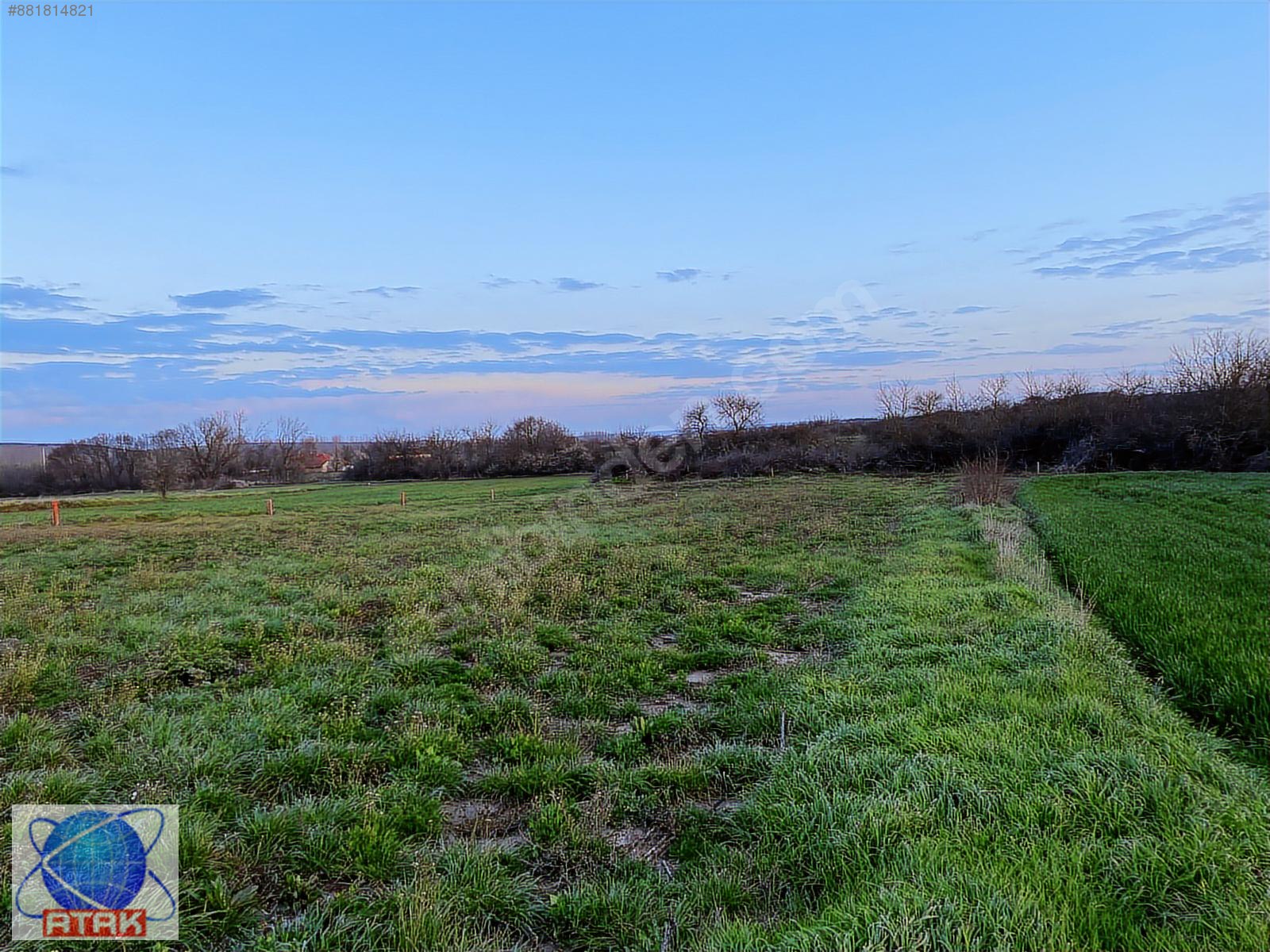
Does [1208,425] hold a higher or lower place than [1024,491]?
higher

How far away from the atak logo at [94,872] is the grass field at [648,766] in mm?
109

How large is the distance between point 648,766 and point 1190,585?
720 cm

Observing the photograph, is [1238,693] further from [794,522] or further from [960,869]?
[794,522]

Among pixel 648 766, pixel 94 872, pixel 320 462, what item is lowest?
pixel 648 766

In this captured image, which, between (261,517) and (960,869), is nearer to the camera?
(960,869)

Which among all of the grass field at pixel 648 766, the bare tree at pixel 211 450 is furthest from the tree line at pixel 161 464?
the grass field at pixel 648 766

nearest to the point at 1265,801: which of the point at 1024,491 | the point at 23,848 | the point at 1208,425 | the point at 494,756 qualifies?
the point at 494,756

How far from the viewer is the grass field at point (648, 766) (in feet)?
7.91

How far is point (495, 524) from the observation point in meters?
17.2

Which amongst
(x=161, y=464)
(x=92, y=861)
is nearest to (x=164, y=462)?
(x=161, y=464)

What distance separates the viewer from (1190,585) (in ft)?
24.1

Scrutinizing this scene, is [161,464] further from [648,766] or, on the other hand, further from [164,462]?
[648,766]

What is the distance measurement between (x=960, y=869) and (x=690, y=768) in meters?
1.46

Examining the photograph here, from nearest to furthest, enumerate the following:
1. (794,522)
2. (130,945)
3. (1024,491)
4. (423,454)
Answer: (130,945), (794,522), (1024,491), (423,454)
